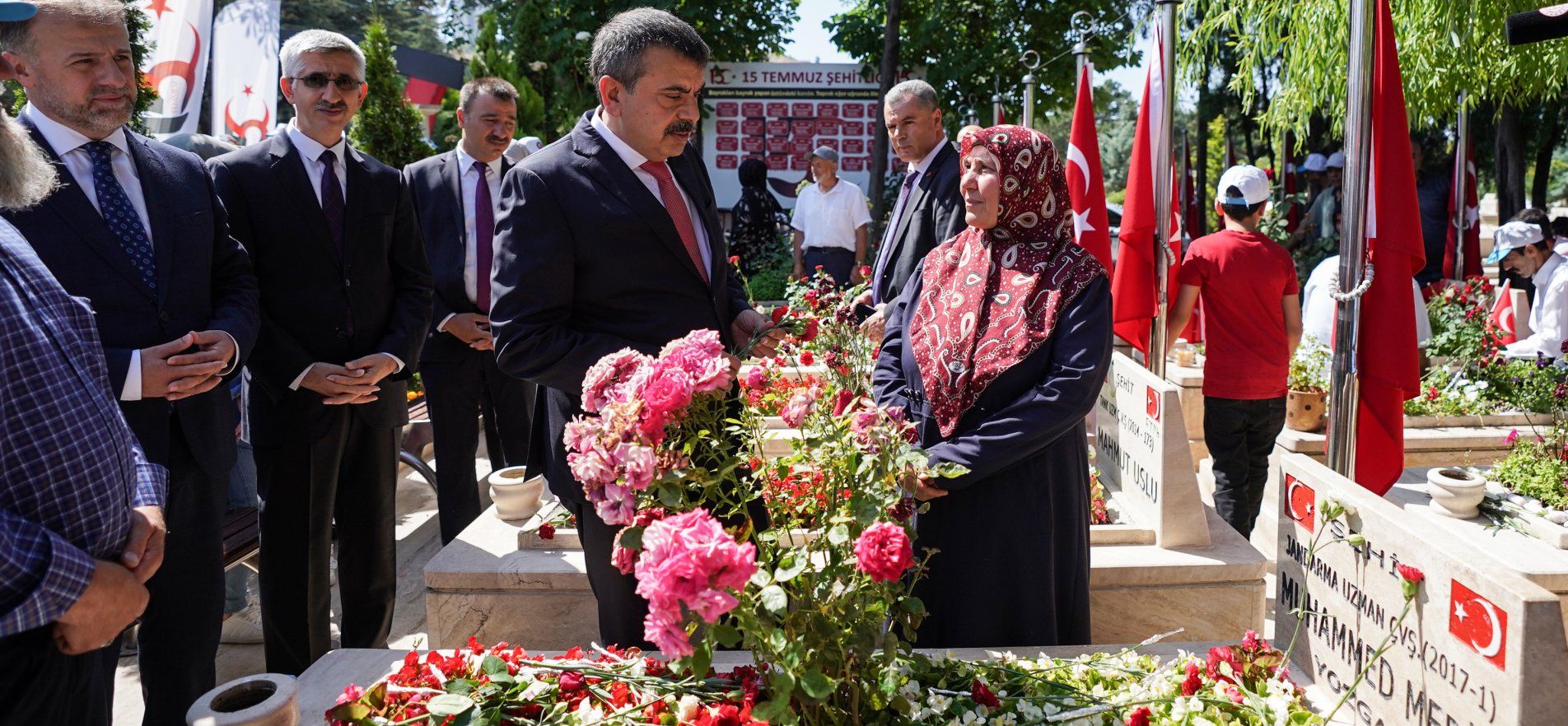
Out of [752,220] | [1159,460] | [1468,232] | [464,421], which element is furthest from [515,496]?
[1468,232]

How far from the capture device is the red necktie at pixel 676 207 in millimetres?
2727

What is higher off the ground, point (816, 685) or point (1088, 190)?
point (1088, 190)

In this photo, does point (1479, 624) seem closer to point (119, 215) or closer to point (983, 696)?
point (983, 696)

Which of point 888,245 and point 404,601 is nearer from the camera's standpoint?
point 888,245

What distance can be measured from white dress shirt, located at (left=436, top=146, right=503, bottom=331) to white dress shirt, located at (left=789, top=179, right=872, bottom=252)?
13.5 feet

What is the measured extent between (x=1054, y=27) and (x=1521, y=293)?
9.06m

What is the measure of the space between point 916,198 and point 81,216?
2949 millimetres

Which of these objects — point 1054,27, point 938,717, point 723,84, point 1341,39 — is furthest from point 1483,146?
point 938,717

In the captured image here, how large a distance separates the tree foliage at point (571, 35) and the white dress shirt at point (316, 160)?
1195 centimetres

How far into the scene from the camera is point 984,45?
15.3 meters

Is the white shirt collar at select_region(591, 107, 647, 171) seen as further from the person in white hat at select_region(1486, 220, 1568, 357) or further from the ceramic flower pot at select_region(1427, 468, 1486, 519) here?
the person in white hat at select_region(1486, 220, 1568, 357)

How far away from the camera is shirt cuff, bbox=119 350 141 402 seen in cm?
257

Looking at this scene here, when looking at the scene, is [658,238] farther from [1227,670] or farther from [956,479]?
[1227,670]

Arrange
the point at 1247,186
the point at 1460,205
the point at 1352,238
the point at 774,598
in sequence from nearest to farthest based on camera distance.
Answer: the point at 774,598
the point at 1352,238
the point at 1247,186
the point at 1460,205
